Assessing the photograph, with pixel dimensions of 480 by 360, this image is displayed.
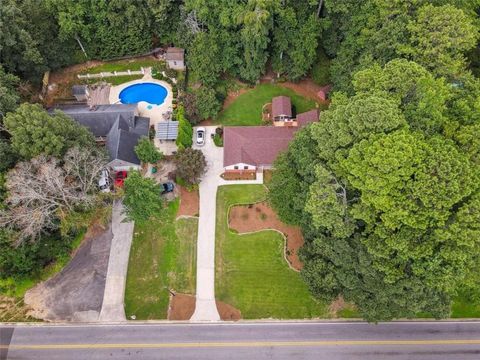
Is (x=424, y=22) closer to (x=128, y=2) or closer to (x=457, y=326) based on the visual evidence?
(x=457, y=326)

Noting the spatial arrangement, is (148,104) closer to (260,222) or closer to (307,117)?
(307,117)

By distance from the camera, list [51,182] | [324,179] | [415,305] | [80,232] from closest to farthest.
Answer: [415,305]
[324,179]
[51,182]
[80,232]

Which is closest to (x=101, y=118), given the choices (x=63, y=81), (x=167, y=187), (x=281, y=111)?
(x=63, y=81)

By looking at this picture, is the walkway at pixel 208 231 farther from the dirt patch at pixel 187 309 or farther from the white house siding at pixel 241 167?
the white house siding at pixel 241 167

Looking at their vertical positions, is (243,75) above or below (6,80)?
above

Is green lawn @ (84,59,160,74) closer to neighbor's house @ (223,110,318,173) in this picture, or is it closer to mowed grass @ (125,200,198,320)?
neighbor's house @ (223,110,318,173)

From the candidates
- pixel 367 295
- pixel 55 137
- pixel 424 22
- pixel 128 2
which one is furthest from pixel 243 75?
pixel 367 295

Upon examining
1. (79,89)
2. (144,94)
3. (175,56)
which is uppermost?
(175,56)
